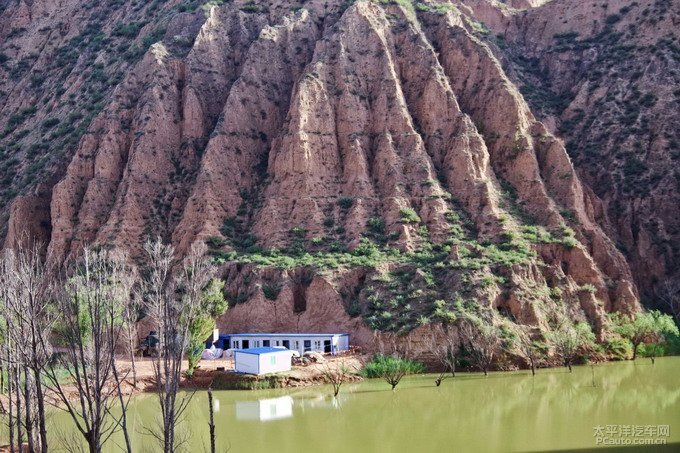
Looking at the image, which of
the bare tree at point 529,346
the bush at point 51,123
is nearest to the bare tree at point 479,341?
the bare tree at point 529,346

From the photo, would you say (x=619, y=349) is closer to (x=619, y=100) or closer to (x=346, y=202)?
(x=346, y=202)

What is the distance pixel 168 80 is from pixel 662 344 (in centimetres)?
4539

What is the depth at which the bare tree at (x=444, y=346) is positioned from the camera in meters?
40.8

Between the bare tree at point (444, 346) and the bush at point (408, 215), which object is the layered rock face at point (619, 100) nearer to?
the bush at point (408, 215)

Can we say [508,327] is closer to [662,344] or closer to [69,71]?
[662,344]

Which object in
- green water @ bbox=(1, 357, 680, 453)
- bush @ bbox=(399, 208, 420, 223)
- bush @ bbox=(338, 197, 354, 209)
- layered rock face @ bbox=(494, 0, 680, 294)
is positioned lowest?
green water @ bbox=(1, 357, 680, 453)

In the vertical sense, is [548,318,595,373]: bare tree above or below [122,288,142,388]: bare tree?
below

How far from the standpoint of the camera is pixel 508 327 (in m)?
43.2

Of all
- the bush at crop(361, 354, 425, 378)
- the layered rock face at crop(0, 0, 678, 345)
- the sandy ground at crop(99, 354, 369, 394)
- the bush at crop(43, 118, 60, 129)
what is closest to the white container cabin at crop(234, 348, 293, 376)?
the sandy ground at crop(99, 354, 369, 394)

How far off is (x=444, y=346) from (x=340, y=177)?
20.6 metres

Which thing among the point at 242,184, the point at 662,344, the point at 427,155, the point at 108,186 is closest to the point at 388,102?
the point at 427,155

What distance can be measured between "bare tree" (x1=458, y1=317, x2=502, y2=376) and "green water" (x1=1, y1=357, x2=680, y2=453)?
44.4 inches

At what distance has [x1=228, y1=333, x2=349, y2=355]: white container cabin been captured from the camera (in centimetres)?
4397

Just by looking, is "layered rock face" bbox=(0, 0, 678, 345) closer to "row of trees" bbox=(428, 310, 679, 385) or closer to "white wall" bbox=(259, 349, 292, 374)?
"row of trees" bbox=(428, 310, 679, 385)
